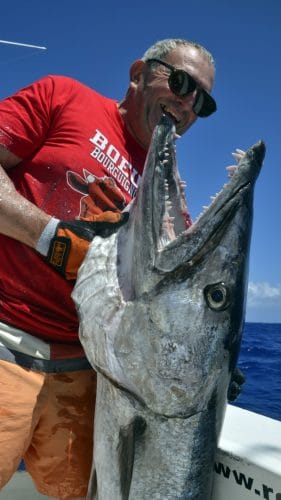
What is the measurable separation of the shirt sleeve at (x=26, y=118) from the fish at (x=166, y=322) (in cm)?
62

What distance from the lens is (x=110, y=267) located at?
6.68 ft

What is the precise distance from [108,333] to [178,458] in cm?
58

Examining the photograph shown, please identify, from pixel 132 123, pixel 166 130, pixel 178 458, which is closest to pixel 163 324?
pixel 178 458

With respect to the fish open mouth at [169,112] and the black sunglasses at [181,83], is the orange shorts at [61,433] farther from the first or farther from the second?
the black sunglasses at [181,83]

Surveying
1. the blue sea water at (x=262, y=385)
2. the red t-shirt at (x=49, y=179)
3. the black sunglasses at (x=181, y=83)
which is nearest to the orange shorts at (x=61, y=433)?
the red t-shirt at (x=49, y=179)

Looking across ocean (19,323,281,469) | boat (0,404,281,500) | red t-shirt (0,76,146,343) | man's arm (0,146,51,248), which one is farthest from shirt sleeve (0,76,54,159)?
ocean (19,323,281,469)

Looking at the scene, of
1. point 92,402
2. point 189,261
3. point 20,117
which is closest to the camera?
point 189,261

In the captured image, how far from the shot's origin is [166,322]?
185 centimetres

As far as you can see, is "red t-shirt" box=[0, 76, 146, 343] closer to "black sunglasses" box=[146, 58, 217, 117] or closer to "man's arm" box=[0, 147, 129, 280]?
"man's arm" box=[0, 147, 129, 280]

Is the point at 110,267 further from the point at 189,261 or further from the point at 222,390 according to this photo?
the point at 222,390

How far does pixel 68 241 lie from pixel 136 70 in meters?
1.35

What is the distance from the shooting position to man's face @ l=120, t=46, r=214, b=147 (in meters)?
2.71

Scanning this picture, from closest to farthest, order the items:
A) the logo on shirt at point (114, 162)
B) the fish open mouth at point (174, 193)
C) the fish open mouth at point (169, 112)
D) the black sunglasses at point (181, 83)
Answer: the fish open mouth at point (174, 193) < the logo on shirt at point (114, 162) < the black sunglasses at point (181, 83) < the fish open mouth at point (169, 112)

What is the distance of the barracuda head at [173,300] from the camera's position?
1843 millimetres
